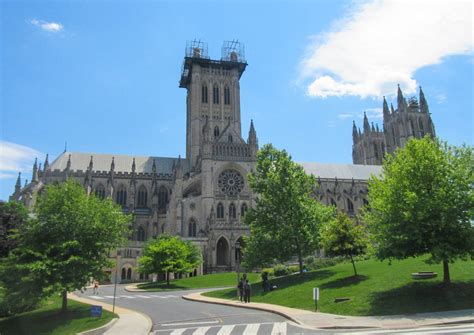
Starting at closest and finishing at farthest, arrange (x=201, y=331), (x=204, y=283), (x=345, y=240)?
(x=201, y=331)
(x=345, y=240)
(x=204, y=283)

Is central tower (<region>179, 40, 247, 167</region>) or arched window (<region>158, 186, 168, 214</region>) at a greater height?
central tower (<region>179, 40, 247, 167</region>)

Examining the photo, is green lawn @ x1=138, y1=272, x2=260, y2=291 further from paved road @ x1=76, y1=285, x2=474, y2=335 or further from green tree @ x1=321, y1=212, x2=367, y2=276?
paved road @ x1=76, y1=285, x2=474, y2=335

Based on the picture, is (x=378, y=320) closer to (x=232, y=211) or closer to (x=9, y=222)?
(x=9, y=222)

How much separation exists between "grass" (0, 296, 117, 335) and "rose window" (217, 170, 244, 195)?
1571 inches

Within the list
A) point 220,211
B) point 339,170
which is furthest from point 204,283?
point 339,170

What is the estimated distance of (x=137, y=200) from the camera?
7506cm

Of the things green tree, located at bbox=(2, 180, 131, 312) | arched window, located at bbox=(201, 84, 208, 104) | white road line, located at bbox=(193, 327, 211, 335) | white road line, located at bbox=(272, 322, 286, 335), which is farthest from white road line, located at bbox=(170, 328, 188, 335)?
arched window, located at bbox=(201, 84, 208, 104)

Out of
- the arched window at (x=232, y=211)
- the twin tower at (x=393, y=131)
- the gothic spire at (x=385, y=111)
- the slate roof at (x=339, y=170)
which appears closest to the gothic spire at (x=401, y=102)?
the twin tower at (x=393, y=131)

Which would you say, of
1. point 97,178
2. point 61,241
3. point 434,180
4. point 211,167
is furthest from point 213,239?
point 434,180

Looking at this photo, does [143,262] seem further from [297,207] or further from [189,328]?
[189,328]

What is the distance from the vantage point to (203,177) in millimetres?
63125

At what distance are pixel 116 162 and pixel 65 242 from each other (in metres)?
59.7

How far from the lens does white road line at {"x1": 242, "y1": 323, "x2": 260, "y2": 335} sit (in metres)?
14.9

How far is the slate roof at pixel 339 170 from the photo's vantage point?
88.1 metres
